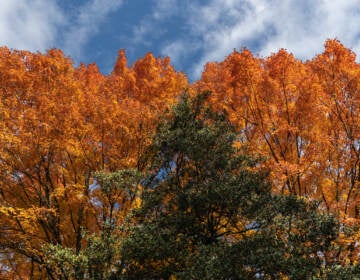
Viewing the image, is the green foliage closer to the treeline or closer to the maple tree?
the treeline

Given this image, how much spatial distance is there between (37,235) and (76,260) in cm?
507

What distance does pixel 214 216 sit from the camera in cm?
1199

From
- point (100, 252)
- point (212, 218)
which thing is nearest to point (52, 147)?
point (100, 252)

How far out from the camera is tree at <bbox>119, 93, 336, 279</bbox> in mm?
9875

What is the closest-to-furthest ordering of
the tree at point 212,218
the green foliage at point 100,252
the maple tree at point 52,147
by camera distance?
1. the tree at point 212,218
2. the green foliage at point 100,252
3. the maple tree at point 52,147

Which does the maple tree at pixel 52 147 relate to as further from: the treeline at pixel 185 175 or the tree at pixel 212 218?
the tree at pixel 212 218

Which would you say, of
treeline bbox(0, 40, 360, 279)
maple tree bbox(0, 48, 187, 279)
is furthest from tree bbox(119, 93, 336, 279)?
maple tree bbox(0, 48, 187, 279)

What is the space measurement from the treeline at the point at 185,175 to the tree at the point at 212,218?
45 millimetres

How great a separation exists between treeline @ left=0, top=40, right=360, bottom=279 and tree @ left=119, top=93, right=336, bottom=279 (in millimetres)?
45

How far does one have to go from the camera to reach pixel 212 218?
11.7 m

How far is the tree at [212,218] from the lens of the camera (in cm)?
988

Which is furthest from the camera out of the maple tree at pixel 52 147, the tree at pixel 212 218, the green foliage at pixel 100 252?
the maple tree at pixel 52 147

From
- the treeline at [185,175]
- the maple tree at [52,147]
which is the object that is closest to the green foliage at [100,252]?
the treeline at [185,175]

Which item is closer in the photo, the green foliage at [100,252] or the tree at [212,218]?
the tree at [212,218]
